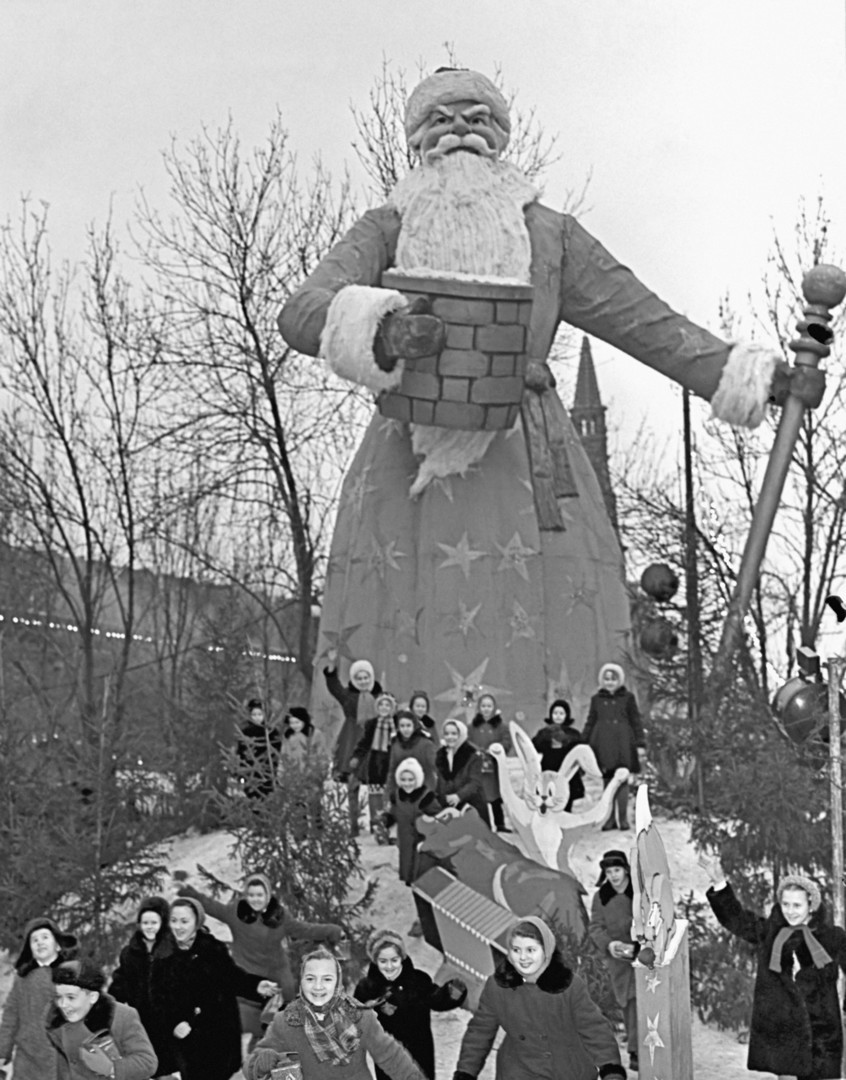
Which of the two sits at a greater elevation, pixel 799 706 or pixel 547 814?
pixel 799 706

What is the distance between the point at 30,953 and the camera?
21.2 feet

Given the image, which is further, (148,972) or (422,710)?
(422,710)

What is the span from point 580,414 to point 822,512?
29.4 ft

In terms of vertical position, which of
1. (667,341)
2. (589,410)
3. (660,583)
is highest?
(589,410)

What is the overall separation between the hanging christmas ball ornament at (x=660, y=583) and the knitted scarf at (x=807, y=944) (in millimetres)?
6275

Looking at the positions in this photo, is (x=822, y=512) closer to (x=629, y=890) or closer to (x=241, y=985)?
(x=629, y=890)

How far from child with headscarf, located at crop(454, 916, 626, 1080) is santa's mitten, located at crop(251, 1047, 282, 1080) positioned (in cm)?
66

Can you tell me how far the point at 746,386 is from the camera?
1143 centimetres

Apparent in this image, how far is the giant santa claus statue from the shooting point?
1155cm

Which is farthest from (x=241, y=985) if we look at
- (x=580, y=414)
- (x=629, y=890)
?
(x=580, y=414)

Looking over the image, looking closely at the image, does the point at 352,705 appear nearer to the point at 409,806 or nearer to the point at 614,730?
the point at 614,730

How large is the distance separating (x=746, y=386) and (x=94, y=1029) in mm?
7226

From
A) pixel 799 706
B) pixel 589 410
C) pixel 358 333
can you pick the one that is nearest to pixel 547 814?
pixel 799 706

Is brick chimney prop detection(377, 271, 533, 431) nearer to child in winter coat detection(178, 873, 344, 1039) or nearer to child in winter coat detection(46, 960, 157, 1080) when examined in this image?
child in winter coat detection(178, 873, 344, 1039)
